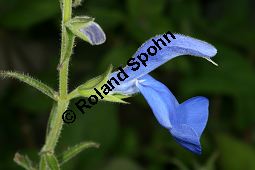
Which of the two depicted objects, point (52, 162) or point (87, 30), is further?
point (52, 162)

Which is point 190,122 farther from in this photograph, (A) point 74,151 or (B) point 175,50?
(A) point 74,151

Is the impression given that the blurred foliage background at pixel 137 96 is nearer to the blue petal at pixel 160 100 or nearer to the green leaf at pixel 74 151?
the green leaf at pixel 74 151

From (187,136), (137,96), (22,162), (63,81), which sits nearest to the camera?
(187,136)

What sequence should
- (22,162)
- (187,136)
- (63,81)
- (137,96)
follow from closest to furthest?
(187,136), (63,81), (22,162), (137,96)

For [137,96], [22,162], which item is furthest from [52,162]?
[137,96]

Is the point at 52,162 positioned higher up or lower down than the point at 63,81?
lower down

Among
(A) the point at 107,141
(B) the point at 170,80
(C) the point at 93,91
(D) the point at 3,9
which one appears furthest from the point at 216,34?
(C) the point at 93,91

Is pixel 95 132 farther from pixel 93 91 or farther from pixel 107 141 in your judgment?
pixel 93 91
